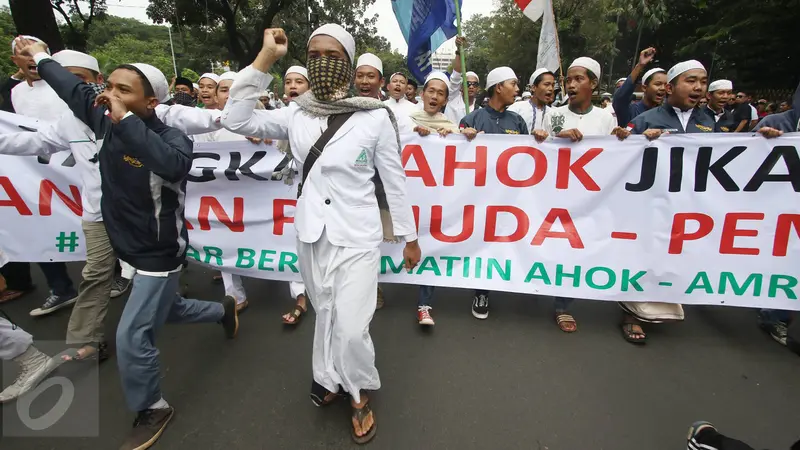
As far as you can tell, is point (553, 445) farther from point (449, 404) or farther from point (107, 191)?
point (107, 191)

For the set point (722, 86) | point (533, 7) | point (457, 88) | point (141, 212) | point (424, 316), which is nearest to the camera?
point (141, 212)

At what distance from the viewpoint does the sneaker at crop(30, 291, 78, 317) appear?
11.4ft

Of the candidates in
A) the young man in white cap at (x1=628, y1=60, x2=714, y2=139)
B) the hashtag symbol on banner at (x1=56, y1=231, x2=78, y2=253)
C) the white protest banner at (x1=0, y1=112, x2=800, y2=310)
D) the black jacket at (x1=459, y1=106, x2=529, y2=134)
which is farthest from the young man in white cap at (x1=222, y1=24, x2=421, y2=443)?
the hashtag symbol on banner at (x1=56, y1=231, x2=78, y2=253)

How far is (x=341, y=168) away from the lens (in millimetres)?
2029

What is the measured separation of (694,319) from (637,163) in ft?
4.51

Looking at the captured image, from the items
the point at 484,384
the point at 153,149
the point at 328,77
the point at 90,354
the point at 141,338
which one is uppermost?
the point at 328,77

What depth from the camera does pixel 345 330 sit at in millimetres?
2072

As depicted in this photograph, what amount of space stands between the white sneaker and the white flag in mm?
5014

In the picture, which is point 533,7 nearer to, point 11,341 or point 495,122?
point 495,122

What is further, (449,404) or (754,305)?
(754,305)

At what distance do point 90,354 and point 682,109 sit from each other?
14.6ft

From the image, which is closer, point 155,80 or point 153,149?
point 153,149

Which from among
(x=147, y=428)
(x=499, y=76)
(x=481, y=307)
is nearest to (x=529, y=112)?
(x=499, y=76)

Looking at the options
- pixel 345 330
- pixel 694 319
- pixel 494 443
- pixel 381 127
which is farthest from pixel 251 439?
pixel 694 319
